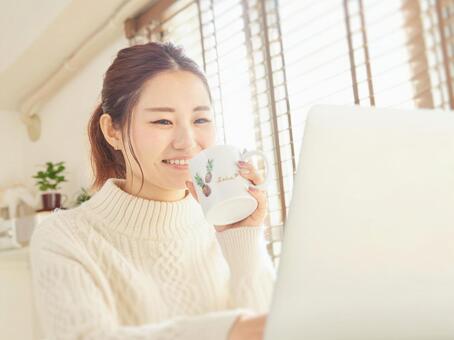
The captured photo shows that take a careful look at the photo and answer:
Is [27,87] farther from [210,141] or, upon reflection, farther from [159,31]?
[210,141]

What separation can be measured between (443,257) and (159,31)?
2424 millimetres

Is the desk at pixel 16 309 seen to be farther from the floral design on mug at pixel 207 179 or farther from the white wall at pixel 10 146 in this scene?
the white wall at pixel 10 146

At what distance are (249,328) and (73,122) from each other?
2.90 metres

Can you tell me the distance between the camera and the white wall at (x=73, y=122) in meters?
3.04

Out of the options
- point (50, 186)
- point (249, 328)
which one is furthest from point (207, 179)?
point (50, 186)

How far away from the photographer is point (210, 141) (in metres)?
0.93

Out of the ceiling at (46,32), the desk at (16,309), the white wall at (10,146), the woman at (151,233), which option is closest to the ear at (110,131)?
the woman at (151,233)

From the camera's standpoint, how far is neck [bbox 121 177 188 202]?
0.97m

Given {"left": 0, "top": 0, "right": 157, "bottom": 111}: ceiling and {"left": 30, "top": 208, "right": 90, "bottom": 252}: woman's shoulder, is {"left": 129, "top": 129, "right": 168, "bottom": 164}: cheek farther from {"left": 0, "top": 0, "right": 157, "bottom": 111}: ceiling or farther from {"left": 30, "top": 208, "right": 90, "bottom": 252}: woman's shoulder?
{"left": 0, "top": 0, "right": 157, "bottom": 111}: ceiling

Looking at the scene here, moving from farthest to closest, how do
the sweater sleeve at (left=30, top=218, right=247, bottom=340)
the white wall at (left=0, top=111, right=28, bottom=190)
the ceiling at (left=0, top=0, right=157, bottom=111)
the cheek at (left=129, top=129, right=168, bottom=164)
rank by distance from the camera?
the white wall at (left=0, top=111, right=28, bottom=190) < the ceiling at (left=0, top=0, right=157, bottom=111) < the cheek at (left=129, top=129, right=168, bottom=164) < the sweater sleeve at (left=30, top=218, right=247, bottom=340)

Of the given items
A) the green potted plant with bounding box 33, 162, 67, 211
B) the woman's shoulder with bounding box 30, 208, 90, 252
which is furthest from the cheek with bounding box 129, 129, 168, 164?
the green potted plant with bounding box 33, 162, 67, 211

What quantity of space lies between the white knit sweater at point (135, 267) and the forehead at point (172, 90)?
0.48 feet

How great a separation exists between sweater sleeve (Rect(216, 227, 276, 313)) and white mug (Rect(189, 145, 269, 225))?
74mm

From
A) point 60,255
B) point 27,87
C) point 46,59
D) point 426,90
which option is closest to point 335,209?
point 60,255
